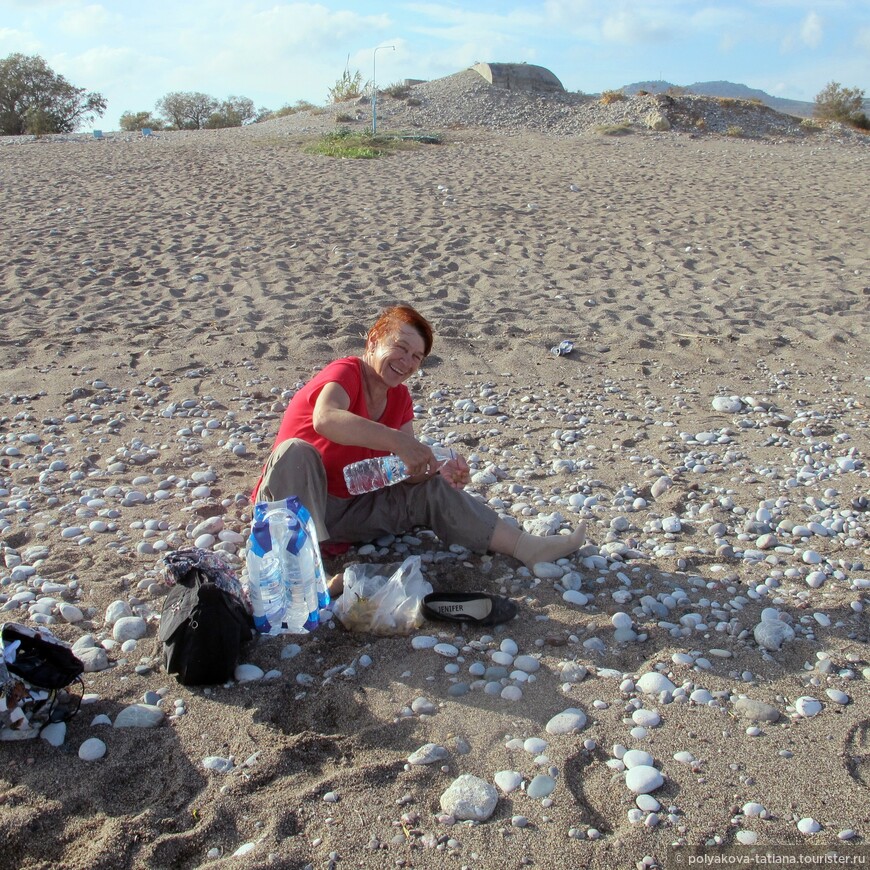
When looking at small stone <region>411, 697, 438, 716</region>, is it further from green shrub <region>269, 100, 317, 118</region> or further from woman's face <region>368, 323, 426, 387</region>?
green shrub <region>269, 100, 317, 118</region>

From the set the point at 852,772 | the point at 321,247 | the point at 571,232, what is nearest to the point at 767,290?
the point at 571,232

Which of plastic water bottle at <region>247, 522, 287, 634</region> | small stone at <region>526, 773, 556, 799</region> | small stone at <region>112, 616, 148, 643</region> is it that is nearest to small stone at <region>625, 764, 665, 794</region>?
small stone at <region>526, 773, 556, 799</region>

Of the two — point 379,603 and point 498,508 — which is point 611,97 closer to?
point 498,508

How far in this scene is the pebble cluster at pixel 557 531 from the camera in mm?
2662

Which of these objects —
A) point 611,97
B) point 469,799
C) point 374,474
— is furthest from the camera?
point 611,97

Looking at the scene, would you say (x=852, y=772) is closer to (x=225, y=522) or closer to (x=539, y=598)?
(x=539, y=598)

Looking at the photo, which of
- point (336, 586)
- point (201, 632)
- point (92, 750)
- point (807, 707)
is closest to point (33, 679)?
point (92, 750)

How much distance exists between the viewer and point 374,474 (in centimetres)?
362

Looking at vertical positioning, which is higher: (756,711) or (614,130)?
(614,130)

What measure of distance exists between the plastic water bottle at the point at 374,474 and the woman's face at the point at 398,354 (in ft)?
1.15

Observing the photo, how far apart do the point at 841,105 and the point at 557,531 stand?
30455mm

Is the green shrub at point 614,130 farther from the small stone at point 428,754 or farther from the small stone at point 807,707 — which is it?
the small stone at point 428,754

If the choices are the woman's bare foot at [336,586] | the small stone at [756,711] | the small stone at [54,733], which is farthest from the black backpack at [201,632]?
the small stone at [756,711]

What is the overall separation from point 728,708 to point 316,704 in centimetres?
135
